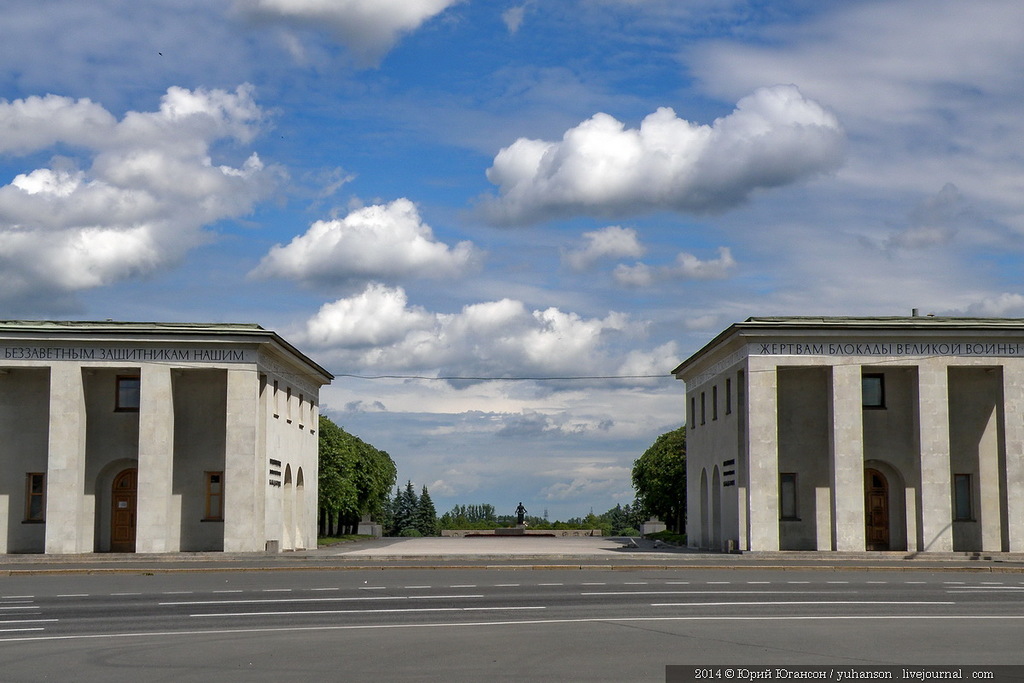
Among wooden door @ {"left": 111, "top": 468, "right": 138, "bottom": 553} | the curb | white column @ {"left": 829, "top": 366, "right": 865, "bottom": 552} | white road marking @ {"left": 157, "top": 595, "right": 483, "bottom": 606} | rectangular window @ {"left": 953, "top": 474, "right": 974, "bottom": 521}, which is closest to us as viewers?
white road marking @ {"left": 157, "top": 595, "right": 483, "bottom": 606}

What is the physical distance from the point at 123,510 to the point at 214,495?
3.66 m

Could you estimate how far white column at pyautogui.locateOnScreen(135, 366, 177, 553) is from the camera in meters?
41.0

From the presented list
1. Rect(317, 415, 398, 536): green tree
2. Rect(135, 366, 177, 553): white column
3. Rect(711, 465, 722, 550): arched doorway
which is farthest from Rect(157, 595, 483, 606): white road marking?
Rect(317, 415, 398, 536): green tree

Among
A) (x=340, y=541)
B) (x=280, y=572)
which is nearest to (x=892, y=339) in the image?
(x=280, y=572)

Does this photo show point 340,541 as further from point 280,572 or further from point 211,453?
point 280,572

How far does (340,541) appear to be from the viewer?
224 feet

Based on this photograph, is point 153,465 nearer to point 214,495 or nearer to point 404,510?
point 214,495

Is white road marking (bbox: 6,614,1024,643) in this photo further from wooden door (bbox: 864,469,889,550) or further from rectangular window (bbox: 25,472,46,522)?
rectangular window (bbox: 25,472,46,522)

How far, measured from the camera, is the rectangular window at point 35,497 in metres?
43.1

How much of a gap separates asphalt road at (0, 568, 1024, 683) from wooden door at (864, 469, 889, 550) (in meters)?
15.0

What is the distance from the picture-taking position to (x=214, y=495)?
43.1m

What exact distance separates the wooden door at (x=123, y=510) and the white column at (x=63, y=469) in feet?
8.05

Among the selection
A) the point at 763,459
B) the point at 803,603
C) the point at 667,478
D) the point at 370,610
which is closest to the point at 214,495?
the point at 763,459

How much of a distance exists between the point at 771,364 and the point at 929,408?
5.71 metres
